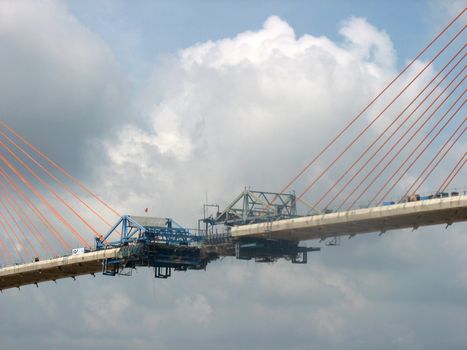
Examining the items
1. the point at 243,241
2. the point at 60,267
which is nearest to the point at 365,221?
the point at 243,241

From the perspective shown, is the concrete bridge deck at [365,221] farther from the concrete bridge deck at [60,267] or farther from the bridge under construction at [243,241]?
the concrete bridge deck at [60,267]

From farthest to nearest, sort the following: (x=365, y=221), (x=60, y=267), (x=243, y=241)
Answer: (x=60, y=267) < (x=243, y=241) < (x=365, y=221)

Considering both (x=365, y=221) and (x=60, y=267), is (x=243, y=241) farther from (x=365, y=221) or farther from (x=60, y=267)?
(x=60, y=267)

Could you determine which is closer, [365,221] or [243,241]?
[365,221]

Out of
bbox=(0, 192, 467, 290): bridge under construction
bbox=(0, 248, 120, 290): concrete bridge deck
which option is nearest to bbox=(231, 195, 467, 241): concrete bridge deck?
bbox=(0, 192, 467, 290): bridge under construction

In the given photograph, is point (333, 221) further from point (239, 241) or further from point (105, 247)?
point (105, 247)

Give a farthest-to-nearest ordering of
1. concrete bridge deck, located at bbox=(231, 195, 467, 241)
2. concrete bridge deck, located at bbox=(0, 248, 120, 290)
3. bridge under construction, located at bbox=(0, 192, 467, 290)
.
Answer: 1. concrete bridge deck, located at bbox=(0, 248, 120, 290)
2. bridge under construction, located at bbox=(0, 192, 467, 290)
3. concrete bridge deck, located at bbox=(231, 195, 467, 241)

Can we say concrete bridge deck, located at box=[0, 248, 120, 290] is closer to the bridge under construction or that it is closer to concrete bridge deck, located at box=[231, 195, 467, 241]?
the bridge under construction

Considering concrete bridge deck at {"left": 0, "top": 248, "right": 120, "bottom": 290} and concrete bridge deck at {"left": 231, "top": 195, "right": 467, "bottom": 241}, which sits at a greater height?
concrete bridge deck at {"left": 0, "top": 248, "right": 120, "bottom": 290}

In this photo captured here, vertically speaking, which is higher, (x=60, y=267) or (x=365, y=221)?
(x=60, y=267)

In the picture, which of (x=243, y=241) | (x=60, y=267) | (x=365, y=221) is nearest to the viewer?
(x=365, y=221)

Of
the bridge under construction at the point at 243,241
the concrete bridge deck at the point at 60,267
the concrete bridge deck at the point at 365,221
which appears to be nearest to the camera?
the concrete bridge deck at the point at 365,221

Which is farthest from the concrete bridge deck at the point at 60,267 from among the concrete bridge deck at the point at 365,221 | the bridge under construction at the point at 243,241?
the concrete bridge deck at the point at 365,221

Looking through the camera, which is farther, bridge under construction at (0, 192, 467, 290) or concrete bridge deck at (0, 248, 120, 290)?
concrete bridge deck at (0, 248, 120, 290)
